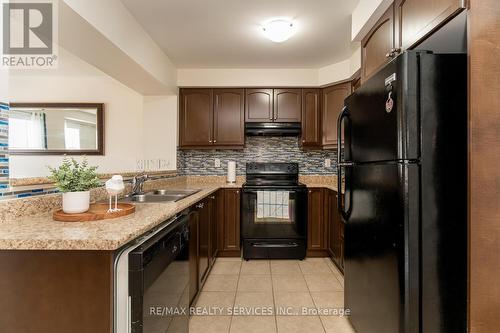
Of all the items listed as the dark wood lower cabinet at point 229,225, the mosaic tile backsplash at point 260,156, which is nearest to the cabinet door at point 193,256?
the dark wood lower cabinet at point 229,225

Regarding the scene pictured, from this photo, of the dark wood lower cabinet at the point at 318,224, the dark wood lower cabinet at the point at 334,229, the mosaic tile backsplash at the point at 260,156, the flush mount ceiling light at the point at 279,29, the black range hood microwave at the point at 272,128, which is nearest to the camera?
the flush mount ceiling light at the point at 279,29

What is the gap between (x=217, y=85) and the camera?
3582mm

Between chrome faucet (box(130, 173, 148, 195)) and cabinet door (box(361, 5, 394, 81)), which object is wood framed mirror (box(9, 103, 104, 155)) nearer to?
chrome faucet (box(130, 173, 148, 195))

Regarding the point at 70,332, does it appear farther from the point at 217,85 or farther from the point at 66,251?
the point at 217,85

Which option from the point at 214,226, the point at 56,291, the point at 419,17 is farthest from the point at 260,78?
the point at 56,291

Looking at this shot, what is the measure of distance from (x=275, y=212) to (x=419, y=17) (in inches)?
92.7

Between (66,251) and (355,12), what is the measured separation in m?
2.45

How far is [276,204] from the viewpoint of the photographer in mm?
3273

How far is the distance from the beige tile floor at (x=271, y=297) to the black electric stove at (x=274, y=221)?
14 cm

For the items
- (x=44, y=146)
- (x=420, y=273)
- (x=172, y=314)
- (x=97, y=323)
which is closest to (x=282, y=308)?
(x=172, y=314)

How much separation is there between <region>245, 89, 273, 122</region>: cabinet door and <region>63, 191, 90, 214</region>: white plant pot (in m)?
2.53

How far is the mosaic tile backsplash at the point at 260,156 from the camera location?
3867mm

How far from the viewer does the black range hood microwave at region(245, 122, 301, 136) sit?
353 centimetres

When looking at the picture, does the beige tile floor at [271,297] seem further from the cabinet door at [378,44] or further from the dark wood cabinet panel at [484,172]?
the cabinet door at [378,44]
